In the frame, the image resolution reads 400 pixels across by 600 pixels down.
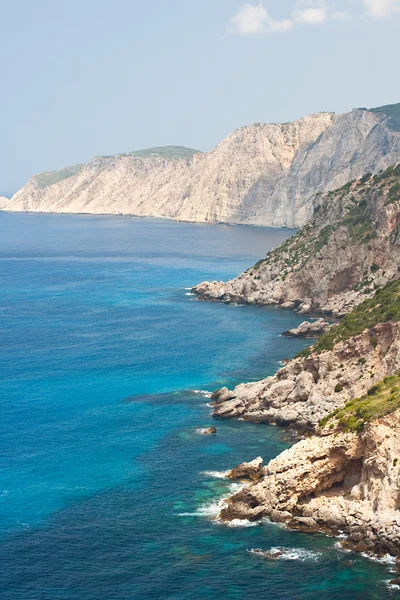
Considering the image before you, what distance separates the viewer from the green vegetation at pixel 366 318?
318ft

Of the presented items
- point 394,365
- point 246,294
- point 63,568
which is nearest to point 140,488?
point 63,568

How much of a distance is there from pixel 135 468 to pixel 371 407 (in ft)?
69.0

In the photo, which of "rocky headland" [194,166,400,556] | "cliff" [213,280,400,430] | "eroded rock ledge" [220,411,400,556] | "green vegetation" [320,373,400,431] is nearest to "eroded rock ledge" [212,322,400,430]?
"cliff" [213,280,400,430]

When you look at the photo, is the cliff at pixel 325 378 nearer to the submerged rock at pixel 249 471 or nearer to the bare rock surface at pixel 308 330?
the submerged rock at pixel 249 471

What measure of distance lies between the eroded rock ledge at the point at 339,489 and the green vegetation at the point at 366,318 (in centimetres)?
2670

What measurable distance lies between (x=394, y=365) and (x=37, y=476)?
35.8 m

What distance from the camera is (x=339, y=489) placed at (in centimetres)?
6925

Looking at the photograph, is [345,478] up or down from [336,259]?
down

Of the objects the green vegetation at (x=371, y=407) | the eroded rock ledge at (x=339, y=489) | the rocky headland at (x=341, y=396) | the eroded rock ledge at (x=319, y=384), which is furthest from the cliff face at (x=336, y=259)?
the eroded rock ledge at (x=339, y=489)

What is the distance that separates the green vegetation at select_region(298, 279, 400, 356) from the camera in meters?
96.9

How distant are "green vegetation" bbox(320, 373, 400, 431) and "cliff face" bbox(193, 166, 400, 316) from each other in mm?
66502

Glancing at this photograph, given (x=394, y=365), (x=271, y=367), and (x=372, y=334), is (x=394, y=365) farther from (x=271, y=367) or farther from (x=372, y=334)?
(x=271, y=367)

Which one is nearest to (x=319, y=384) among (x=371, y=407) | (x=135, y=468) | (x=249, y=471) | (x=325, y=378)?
(x=325, y=378)

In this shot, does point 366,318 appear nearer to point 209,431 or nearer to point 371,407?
point 209,431
